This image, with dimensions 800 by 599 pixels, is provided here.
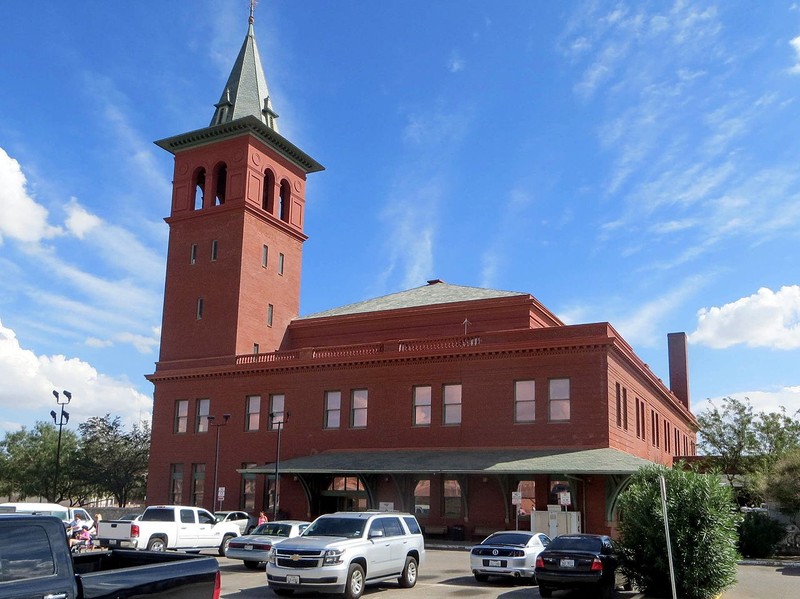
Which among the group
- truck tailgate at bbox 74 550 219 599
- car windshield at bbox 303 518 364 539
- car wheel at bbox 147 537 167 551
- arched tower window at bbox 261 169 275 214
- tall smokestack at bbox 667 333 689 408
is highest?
arched tower window at bbox 261 169 275 214

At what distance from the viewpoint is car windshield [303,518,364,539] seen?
701 inches

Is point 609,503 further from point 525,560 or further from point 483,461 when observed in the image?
point 525,560

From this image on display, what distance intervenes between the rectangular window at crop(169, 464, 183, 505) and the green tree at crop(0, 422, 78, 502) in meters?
30.0

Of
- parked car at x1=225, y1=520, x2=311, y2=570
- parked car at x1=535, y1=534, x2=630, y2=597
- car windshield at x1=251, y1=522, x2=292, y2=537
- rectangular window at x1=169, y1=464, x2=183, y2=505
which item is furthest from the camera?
rectangular window at x1=169, y1=464, x2=183, y2=505

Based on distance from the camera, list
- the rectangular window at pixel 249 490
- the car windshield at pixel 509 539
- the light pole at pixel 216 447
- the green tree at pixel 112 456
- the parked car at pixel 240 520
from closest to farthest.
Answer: the car windshield at pixel 509 539
the parked car at pixel 240 520
the light pole at pixel 216 447
the rectangular window at pixel 249 490
the green tree at pixel 112 456

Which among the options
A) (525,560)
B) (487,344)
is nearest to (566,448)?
(487,344)

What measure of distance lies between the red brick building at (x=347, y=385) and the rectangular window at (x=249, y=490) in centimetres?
9

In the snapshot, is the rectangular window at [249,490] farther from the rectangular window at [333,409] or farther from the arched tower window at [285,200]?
the arched tower window at [285,200]

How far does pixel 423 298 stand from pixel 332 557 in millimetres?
35470

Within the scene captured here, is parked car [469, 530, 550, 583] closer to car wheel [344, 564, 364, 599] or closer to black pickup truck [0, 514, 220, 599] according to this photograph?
car wheel [344, 564, 364, 599]

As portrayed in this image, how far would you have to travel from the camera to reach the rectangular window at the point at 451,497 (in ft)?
125

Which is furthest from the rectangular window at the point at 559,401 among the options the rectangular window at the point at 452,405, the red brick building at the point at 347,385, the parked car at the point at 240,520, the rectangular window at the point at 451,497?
the parked car at the point at 240,520

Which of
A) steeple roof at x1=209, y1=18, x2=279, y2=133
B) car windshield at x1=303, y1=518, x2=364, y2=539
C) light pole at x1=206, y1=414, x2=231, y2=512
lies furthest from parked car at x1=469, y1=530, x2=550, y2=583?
steeple roof at x1=209, y1=18, x2=279, y2=133

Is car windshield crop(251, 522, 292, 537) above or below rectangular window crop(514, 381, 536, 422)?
below
